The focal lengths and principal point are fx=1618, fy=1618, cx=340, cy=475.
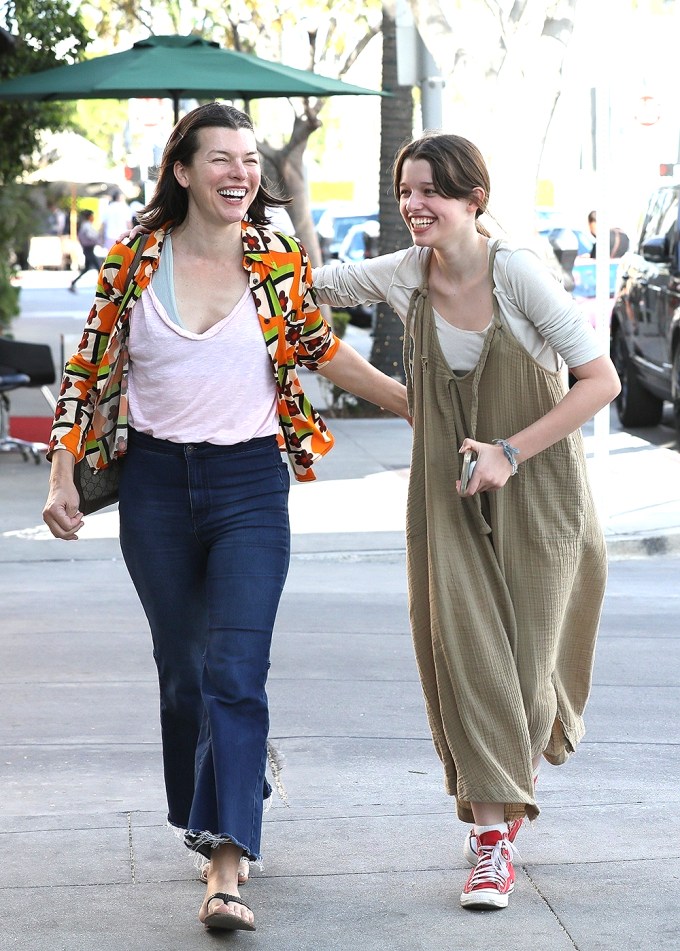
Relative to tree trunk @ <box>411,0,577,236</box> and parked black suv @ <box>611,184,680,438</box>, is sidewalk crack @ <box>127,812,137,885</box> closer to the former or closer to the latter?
tree trunk @ <box>411,0,577,236</box>

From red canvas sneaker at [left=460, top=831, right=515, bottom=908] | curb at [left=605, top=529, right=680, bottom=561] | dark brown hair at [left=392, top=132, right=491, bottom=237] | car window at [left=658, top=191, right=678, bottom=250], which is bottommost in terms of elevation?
curb at [left=605, top=529, right=680, bottom=561]

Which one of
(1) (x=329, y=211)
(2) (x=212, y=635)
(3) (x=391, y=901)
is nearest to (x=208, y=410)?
(2) (x=212, y=635)

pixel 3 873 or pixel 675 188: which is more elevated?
pixel 675 188

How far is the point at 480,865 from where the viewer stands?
3992mm

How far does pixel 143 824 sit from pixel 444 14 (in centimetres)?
934

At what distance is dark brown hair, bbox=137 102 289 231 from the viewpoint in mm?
3832

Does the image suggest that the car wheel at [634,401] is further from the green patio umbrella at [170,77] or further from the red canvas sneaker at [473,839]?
the red canvas sneaker at [473,839]

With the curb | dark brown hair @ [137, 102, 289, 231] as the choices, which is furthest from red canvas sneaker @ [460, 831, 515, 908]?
the curb

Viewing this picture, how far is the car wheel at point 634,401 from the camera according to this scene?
588 inches

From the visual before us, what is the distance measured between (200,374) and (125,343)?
0.73 ft

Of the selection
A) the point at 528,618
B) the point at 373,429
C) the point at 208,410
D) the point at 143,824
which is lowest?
the point at 373,429

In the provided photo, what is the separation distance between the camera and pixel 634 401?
49.1ft

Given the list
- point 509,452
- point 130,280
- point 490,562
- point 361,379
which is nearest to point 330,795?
point 490,562

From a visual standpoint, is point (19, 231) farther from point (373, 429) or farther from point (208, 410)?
point (208, 410)
